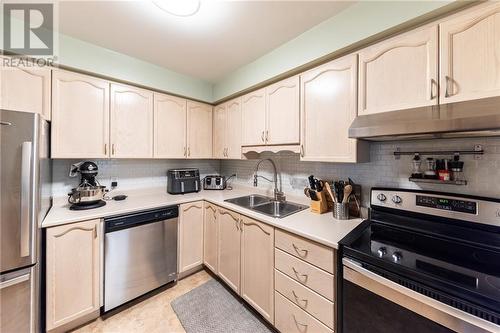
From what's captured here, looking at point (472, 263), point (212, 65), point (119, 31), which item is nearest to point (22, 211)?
point (119, 31)

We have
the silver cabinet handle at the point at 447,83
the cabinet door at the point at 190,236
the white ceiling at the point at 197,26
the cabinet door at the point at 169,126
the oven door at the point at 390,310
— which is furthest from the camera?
the cabinet door at the point at 169,126

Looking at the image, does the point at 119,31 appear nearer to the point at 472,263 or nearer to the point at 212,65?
the point at 212,65

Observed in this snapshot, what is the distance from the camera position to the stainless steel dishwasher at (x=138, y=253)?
1.66m

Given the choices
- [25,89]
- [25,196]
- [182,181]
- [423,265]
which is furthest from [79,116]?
[423,265]

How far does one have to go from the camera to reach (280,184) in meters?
2.31

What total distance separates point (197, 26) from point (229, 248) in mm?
1942

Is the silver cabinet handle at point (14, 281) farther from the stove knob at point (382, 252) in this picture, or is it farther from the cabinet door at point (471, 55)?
the cabinet door at point (471, 55)

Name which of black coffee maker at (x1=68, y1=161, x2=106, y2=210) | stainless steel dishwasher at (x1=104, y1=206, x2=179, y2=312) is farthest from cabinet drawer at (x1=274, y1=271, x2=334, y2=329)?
black coffee maker at (x1=68, y1=161, x2=106, y2=210)

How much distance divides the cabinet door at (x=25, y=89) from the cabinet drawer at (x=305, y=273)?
2202 mm

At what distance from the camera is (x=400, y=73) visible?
1.17 m

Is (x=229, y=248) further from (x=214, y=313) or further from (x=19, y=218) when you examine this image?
(x=19, y=218)

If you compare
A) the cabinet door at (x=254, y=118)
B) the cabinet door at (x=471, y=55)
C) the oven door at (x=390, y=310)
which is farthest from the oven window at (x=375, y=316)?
the cabinet door at (x=254, y=118)

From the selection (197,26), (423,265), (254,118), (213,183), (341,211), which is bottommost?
(423,265)

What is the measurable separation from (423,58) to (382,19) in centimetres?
35
